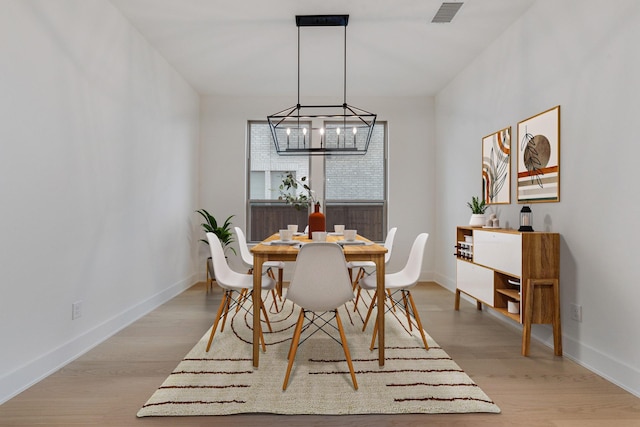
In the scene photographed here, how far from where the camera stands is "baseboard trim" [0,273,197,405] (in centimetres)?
200

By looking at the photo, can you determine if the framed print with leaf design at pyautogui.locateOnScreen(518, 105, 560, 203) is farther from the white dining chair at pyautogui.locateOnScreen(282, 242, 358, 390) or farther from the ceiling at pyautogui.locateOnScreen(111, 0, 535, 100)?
the white dining chair at pyautogui.locateOnScreen(282, 242, 358, 390)

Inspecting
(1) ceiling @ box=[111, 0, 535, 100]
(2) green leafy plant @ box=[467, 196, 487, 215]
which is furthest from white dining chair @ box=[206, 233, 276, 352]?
(2) green leafy plant @ box=[467, 196, 487, 215]

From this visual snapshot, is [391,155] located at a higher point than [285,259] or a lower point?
higher

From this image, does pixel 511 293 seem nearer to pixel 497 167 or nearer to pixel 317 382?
pixel 497 167

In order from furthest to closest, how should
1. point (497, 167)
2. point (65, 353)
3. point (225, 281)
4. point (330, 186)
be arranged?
point (330, 186)
point (497, 167)
point (225, 281)
point (65, 353)

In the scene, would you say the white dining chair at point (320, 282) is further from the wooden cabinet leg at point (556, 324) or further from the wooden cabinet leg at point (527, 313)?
the wooden cabinet leg at point (556, 324)

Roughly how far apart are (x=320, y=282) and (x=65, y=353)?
178 cm

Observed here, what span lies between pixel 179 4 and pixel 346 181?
10.7ft

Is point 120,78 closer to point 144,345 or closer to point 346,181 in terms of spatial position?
point 144,345

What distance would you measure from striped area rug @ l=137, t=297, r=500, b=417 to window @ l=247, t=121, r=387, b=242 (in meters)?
2.84

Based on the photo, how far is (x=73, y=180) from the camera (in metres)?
2.51

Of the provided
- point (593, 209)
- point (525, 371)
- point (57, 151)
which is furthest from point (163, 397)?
point (593, 209)

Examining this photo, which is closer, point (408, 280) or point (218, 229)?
point (408, 280)

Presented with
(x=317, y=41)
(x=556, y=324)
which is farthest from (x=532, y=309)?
(x=317, y=41)
